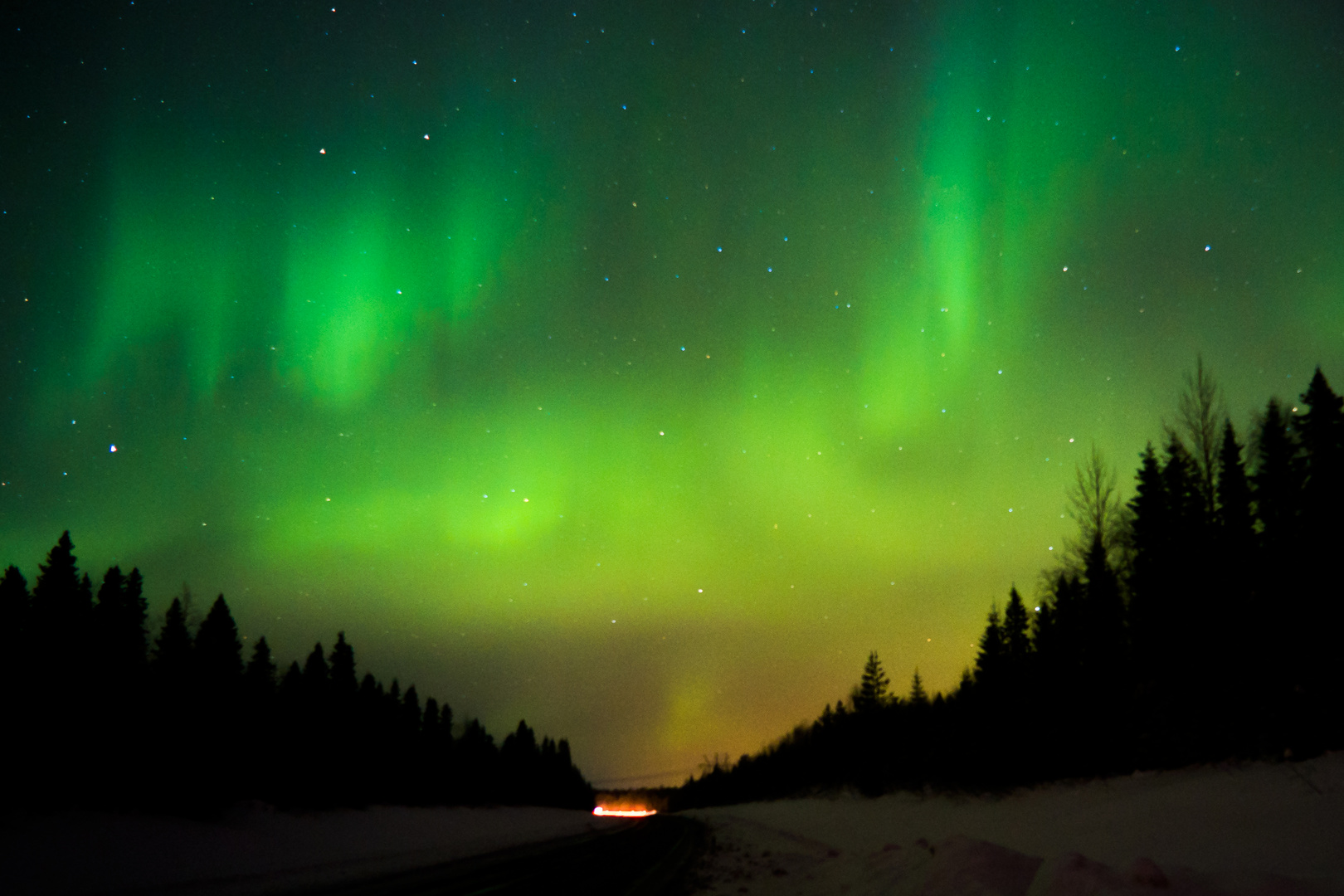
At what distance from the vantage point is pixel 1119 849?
1912cm

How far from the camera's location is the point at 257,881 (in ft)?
62.4

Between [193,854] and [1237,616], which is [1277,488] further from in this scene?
[193,854]

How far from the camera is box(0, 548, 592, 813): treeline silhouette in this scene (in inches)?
1506

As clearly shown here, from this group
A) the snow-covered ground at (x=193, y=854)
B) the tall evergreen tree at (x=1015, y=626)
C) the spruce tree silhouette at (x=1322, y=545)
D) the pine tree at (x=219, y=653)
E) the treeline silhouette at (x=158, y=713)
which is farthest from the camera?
the tall evergreen tree at (x=1015, y=626)

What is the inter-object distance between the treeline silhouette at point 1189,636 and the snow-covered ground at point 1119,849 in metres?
2.08

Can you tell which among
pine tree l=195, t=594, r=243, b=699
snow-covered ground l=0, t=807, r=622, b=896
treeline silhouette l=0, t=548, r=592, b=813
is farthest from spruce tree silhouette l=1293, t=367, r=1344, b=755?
pine tree l=195, t=594, r=243, b=699

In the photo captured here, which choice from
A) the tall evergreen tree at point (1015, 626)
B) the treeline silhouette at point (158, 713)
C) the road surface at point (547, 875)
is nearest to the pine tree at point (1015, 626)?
the tall evergreen tree at point (1015, 626)

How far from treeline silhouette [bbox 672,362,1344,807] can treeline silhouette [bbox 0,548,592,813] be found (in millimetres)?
42065

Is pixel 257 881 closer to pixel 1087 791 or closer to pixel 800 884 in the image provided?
pixel 800 884

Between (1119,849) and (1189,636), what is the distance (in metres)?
19.9

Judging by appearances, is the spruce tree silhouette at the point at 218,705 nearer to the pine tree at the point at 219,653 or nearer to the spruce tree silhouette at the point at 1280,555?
the pine tree at the point at 219,653

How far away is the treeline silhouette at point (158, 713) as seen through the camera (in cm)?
3825

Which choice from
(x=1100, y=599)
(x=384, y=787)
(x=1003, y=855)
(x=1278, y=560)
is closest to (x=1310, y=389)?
(x=1278, y=560)

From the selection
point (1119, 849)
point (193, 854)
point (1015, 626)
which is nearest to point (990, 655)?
point (1015, 626)
